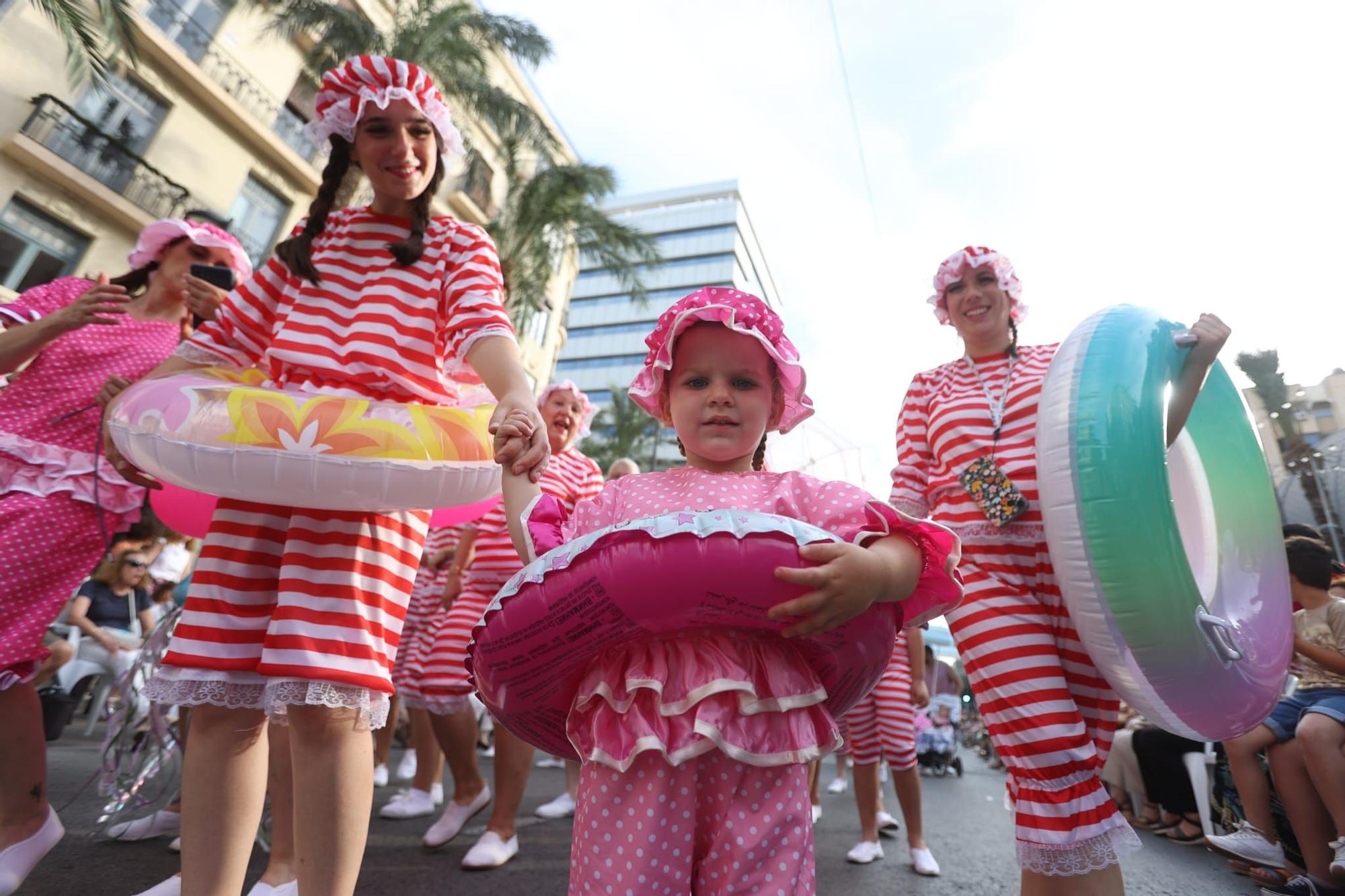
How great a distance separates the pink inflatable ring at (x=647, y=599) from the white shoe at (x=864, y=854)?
9.11 feet

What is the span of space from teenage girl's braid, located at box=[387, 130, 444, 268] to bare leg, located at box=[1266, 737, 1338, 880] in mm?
4194

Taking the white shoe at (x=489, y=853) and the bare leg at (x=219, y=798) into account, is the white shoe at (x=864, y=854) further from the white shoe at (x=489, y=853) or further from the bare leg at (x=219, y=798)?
the bare leg at (x=219, y=798)

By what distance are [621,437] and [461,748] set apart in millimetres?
19495

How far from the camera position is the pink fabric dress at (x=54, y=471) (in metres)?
1.98

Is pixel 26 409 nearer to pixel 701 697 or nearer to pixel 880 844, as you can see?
pixel 701 697

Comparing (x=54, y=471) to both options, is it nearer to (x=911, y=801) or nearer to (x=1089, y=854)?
(x=1089, y=854)

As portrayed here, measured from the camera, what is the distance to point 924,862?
125 inches

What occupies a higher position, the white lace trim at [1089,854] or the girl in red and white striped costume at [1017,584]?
the girl in red and white striped costume at [1017,584]

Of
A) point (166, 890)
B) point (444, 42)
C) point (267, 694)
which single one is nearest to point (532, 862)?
point (166, 890)

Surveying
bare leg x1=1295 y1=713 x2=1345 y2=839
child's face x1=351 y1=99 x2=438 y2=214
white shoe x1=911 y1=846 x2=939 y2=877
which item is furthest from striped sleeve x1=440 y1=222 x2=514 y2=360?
bare leg x1=1295 y1=713 x2=1345 y2=839

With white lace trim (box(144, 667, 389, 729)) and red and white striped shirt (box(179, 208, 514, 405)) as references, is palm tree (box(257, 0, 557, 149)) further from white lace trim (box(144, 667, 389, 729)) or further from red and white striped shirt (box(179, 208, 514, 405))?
white lace trim (box(144, 667, 389, 729))

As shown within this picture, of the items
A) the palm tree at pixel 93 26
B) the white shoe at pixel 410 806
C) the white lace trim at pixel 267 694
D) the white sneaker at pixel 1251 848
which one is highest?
the palm tree at pixel 93 26

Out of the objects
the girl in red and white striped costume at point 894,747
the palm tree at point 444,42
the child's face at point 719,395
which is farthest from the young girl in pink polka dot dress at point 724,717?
the palm tree at point 444,42

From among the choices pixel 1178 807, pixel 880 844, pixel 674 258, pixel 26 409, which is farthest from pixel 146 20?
pixel 674 258
